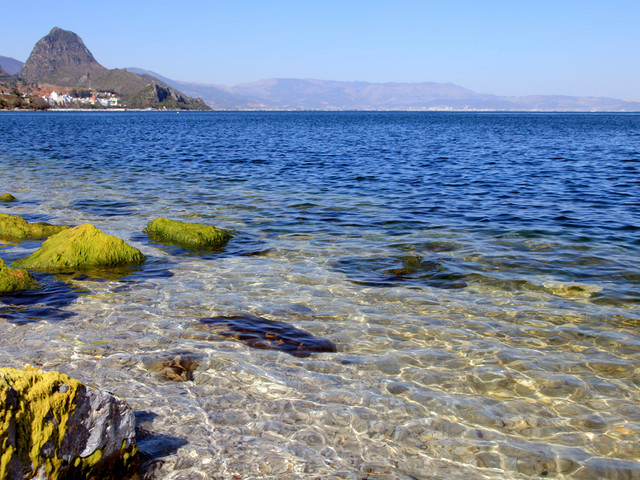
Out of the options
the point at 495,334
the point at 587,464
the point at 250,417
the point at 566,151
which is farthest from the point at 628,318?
the point at 566,151

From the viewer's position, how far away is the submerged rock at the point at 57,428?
356 centimetres

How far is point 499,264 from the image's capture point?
1142 cm

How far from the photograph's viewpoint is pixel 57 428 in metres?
3.76

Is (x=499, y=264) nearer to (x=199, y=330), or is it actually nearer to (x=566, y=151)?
(x=199, y=330)

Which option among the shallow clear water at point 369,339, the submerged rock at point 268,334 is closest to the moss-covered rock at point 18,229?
the shallow clear water at point 369,339

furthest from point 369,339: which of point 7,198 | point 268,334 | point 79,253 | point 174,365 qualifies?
point 7,198

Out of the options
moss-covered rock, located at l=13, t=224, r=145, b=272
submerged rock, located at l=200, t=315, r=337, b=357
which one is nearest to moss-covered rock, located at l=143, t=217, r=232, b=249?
moss-covered rock, located at l=13, t=224, r=145, b=272

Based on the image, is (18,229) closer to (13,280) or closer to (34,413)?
(13,280)

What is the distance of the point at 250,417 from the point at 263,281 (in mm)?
4865

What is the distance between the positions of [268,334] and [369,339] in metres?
1.56

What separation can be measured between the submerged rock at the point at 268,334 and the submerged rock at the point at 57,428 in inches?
127

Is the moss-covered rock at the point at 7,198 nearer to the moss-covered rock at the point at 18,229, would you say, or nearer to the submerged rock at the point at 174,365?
the moss-covered rock at the point at 18,229

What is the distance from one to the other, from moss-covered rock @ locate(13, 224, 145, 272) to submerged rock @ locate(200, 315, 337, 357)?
3941mm

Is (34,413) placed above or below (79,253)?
above
